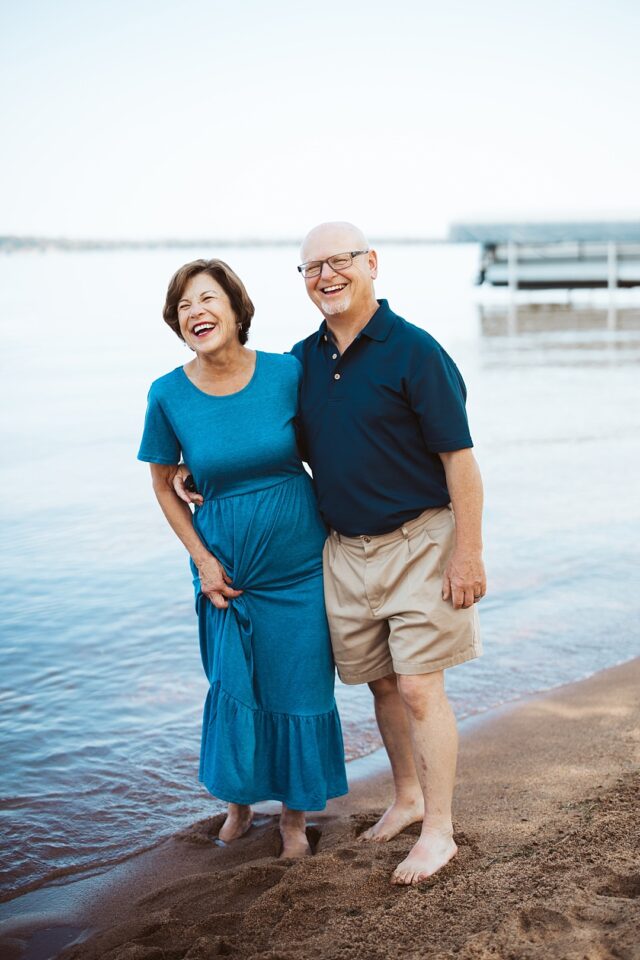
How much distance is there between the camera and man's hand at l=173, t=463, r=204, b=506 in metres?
3.47

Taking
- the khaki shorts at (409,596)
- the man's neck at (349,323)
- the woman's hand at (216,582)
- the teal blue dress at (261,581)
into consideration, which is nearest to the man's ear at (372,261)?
the man's neck at (349,323)

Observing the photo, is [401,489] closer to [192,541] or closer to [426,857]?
[192,541]

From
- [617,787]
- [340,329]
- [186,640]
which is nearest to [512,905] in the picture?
[617,787]

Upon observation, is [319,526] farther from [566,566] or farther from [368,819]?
[566,566]

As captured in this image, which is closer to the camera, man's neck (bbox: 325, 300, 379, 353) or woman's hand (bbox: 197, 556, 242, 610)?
man's neck (bbox: 325, 300, 379, 353)

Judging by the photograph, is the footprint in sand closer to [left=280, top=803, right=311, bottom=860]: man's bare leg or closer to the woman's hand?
[left=280, top=803, right=311, bottom=860]: man's bare leg

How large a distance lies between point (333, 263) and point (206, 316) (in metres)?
0.44

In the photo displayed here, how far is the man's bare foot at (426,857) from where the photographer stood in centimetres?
302

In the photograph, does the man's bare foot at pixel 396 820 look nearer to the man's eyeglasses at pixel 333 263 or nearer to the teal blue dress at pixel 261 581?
the teal blue dress at pixel 261 581

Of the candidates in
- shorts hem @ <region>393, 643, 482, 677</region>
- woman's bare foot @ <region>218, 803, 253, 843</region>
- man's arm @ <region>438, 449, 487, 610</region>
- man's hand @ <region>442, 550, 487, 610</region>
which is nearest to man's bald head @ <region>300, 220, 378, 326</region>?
man's arm @ <region>438, 449, 487, 610</region>

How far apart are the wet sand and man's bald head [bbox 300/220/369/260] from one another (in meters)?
1.80

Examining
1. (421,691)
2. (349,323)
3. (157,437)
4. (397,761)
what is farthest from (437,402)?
(397,761)

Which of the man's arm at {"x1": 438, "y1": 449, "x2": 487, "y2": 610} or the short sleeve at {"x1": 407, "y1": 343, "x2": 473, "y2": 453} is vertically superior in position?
the short sleeve at {"x1": 407, "y1": 343, "x2": 473, "y2": 453}

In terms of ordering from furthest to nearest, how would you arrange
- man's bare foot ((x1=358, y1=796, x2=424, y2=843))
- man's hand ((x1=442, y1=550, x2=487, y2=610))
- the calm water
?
1. the calm water
2. man's bare foot ((x1=358, y1=796, x2=424, y2=843))
3. man's hand ((x1=442, y1=550, x2=487, y2=610))
